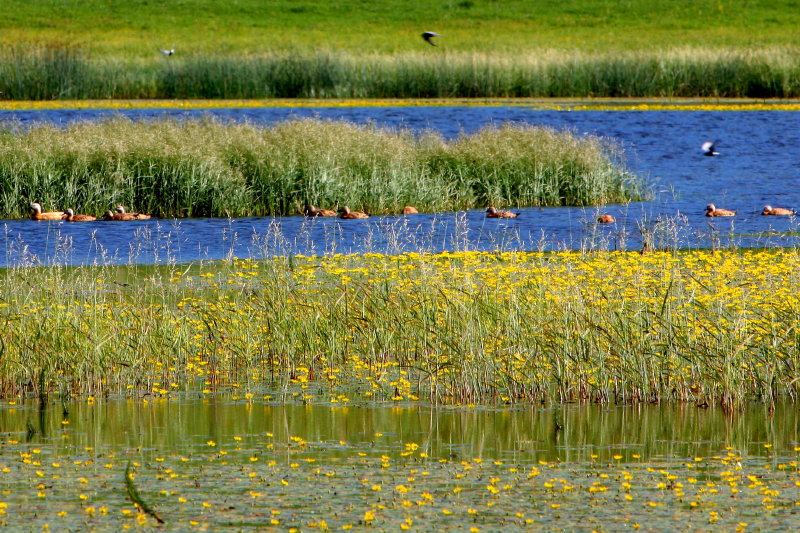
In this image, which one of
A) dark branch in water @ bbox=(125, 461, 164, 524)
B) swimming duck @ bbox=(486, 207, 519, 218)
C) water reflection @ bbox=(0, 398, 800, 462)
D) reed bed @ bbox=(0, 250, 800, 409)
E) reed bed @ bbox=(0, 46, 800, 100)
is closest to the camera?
dark branch in water @ bbox=(125, 461, 164, 524)

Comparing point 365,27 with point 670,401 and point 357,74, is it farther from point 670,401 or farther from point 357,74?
point 670,401

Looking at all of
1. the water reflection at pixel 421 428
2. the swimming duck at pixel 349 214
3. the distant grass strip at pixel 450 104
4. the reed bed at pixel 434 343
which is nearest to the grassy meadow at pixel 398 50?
the distant grass strip at pixel 450 104

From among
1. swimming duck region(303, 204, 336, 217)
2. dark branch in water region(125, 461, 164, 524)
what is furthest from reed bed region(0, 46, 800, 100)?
dark branch in water region(125, 461, 164, 524)

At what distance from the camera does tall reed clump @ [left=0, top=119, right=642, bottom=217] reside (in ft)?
76.5

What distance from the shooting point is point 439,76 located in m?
48.0

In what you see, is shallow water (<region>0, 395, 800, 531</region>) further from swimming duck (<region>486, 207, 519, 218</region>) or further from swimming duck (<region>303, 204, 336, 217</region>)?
swimming duck (<region>486, 207, 519, 218</region>)

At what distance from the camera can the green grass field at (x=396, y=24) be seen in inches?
2569

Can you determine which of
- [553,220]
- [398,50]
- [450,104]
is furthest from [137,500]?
[398,50]

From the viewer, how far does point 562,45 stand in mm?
64250

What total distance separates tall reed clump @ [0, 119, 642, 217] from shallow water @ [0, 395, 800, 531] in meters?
13.0

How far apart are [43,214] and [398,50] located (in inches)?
1680

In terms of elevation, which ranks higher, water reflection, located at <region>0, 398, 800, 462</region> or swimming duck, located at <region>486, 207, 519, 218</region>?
swimming duck, located at <region>486, 207, 519, 218</region>

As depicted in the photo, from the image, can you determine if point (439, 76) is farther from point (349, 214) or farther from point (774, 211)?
point (349, 214)

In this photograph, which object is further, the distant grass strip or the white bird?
the distant grass strip
